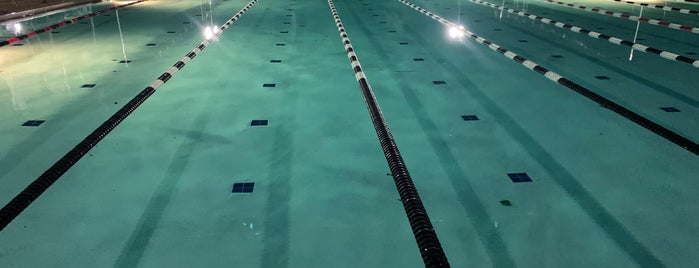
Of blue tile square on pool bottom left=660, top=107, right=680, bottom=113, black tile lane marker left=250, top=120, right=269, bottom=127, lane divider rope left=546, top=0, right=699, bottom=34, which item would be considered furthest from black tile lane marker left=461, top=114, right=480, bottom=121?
lane divider rope left=546, top=0, right=699, bottom=34

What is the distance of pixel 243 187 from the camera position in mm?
2932

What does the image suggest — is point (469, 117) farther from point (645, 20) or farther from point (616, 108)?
point (645, 20)

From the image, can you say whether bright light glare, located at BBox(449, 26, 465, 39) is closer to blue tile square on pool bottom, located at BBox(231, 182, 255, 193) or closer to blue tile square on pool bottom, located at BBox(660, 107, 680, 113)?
blue tile square on pool bottom, located at BBox(660, 107, 680, 113)

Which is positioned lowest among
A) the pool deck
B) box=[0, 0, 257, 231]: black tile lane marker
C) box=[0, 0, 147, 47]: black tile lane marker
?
box=[0, 0, 257, 231]: black tile lane marker

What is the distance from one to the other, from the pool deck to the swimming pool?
5190 millimetres

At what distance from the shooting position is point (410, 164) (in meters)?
3.30

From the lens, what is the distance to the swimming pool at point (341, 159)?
2.35m

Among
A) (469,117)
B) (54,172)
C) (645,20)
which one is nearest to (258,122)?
(54,172)

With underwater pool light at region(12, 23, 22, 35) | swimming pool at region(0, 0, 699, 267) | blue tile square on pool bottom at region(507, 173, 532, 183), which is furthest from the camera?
underwater pool light at region(12, 23, 22, 35)

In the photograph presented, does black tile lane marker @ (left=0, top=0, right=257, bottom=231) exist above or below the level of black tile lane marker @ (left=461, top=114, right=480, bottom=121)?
above

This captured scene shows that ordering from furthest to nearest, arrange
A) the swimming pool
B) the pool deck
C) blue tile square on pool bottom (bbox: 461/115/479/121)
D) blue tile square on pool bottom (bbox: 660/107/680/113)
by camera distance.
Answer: the pool deck → blue tile square on pool bottom (bbox: 660/107/680/113) → blue tile square on pool bottom (bbox: 461/115/479/121) → the swimming pool

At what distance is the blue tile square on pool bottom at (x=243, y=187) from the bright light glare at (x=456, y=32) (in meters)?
6.61

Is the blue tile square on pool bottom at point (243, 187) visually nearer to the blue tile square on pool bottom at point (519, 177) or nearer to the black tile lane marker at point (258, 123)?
the black tile lane marker at point (258, 123)

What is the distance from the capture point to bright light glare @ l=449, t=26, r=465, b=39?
341 inches
